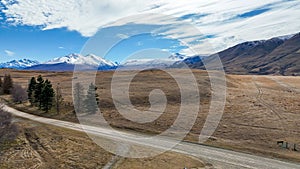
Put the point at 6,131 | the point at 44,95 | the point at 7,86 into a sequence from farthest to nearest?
1. the point at 7,86
2. the point at 44,95
3. the point at 6,131

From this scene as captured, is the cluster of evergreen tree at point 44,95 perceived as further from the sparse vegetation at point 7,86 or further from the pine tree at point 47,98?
the sparse vegetation at point 7,86

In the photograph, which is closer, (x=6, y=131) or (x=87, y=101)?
(x=6, y=131)

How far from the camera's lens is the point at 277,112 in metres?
61.6

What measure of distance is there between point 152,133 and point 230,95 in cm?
4114

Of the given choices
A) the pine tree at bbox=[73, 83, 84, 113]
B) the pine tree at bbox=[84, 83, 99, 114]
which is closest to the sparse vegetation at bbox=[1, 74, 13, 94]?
A: the pine tree at bbox=[73, 83, 84, 113]

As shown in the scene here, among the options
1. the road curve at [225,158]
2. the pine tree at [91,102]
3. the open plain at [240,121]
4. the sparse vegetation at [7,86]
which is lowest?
the road curve at [225,158]

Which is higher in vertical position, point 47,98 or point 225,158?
point 47,98

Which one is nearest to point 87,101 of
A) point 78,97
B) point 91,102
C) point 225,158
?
point 91,102

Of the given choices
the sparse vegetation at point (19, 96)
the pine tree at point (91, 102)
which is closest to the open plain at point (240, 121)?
the pine tree at point (91, 102)

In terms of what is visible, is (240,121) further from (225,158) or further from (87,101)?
(87,101)

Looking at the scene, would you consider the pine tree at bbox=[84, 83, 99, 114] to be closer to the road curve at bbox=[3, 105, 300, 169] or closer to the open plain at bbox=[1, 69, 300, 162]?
the open plain at bbox=[1, 69, 300, 162]

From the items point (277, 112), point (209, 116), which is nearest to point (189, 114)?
point (209, 116)

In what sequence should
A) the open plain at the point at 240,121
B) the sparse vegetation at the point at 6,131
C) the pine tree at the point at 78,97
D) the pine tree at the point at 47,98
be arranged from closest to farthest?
1. the sparse vegetation at the point at 6,131
2. the open plain at the point at 240,121
3. the pine tree at the point at 47,98
4. the pine tree at the point at 78,97

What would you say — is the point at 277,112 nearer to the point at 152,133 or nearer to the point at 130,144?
the point at 152,133
